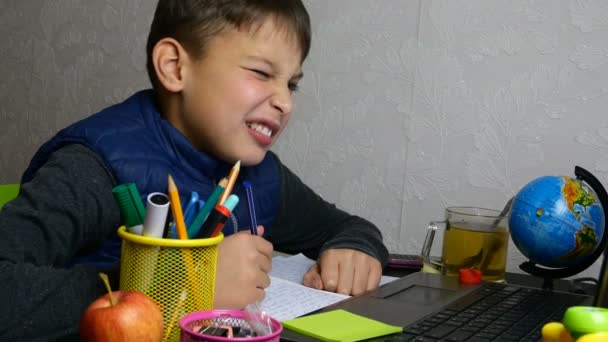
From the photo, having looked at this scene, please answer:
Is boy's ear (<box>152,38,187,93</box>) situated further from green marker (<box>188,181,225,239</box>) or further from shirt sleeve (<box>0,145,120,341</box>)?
green marker (<box>188,181,225,239</box>)

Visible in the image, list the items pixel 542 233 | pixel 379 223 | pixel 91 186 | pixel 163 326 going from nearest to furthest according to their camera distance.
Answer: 1. pixel 163 326
2. pixel 91 186
3. pixel 542 233
4. pixel 379 223

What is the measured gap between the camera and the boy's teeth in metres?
1.01

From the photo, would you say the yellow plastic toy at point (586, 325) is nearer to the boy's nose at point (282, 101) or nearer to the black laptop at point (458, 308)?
the black laptop at point (458, 308)

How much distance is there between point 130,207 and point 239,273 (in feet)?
0.54

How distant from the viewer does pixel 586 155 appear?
1256 mm

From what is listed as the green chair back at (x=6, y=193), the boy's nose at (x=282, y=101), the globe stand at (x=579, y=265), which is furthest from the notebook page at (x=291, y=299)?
the green chair back at (x=6, y=193)

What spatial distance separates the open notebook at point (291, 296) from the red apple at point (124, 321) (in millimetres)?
183

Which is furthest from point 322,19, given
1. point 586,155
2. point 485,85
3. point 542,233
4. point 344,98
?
point 542,233

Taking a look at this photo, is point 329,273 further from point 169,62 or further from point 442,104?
point 442,104

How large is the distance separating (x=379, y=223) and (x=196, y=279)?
0.89 m

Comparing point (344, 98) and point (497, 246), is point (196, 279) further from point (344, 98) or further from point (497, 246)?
point (344, 98)

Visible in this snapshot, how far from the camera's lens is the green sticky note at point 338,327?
2.15 ft

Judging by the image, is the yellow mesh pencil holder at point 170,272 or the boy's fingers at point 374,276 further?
the boy's fingers at point 374,276

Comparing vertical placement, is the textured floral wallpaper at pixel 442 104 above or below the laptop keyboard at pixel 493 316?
above
